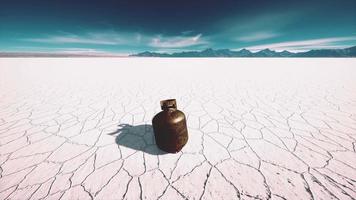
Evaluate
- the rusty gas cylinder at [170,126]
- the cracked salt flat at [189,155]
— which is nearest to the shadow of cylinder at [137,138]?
the cracked salt flat at [189,155]

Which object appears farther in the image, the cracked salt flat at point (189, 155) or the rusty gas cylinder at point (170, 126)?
the rusty gas cylinder at point (170, 126)

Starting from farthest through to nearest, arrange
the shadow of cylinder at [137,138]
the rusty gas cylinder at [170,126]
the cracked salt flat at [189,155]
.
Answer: the shadow of cylinder at [137,138] → the rusty gas cylinder at [170,126] → the cracked salt flat at [189,155]

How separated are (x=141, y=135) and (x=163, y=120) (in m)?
1.21

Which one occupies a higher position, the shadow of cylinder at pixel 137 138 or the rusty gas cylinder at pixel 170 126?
the rusty gas cylinder at pixel 170 126

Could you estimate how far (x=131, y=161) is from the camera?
2375mm

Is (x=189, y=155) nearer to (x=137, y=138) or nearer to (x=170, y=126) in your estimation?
(x=170, y=126)

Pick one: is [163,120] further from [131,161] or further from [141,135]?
[141,135]

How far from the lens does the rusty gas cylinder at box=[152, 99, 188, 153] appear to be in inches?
84.4

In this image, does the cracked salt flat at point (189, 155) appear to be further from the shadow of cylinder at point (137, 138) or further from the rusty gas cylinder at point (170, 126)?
the rusty gas cylinder at point (170, 126)

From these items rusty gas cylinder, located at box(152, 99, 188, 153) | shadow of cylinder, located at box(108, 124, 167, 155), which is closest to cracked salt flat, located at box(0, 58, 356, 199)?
shadow of cylinder, located at box(108, 124, 167, 155)

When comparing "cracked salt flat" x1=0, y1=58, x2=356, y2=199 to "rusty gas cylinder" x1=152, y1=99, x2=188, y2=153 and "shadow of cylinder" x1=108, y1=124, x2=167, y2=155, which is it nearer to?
"shadow of cylinder" x1=108, y1=124, x2=167, y2=155

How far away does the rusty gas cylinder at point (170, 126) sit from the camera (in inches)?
84.4

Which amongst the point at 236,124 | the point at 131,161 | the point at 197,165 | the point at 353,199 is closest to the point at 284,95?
the point at 236,124

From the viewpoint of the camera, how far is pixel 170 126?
215 cm
